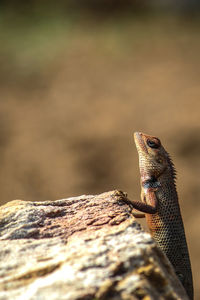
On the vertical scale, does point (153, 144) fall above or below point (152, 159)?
above

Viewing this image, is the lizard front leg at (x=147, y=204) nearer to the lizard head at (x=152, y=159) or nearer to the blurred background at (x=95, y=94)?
the lizard head at (x=152, y=159)

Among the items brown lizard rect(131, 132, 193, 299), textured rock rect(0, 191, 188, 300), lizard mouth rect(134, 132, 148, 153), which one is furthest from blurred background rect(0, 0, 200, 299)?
textured rock rect(0, 191, 188, 300)

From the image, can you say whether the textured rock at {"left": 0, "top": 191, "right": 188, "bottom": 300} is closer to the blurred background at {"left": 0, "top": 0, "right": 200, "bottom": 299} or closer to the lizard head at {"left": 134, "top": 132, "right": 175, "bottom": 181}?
the lizard head at {"left": 134, "top": 132, "right": 175, "bottom": 181}

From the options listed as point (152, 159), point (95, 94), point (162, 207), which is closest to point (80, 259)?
point (162, 207)

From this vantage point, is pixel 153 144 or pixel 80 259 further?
pixel 153 144

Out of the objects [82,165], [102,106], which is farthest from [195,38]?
[82,165]

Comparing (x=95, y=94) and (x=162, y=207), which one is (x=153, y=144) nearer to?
(x=162, y=207)
